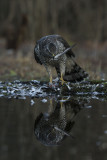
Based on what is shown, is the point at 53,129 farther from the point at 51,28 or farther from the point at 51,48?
the point at 51,28

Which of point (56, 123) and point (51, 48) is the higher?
point (51, 48)

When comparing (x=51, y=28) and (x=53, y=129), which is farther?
(x=51, y=28)

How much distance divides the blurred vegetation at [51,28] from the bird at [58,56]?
14.5 feet

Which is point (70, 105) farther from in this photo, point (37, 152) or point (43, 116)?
point (37, 152)

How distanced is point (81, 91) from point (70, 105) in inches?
52.8

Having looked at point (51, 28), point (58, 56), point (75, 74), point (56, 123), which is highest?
point (51, 28)

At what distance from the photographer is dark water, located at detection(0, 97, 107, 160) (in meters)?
3.70

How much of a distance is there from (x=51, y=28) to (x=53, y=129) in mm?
20247

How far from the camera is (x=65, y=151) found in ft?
12.3

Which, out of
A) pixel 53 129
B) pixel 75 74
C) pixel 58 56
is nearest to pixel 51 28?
pixel 75 74

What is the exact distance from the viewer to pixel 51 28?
966 inches

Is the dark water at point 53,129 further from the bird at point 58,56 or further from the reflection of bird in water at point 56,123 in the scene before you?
the bird at point 58,56

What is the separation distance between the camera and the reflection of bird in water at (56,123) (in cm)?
436

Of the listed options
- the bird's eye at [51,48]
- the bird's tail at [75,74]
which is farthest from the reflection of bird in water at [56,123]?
the bird's tail at [75,74]
